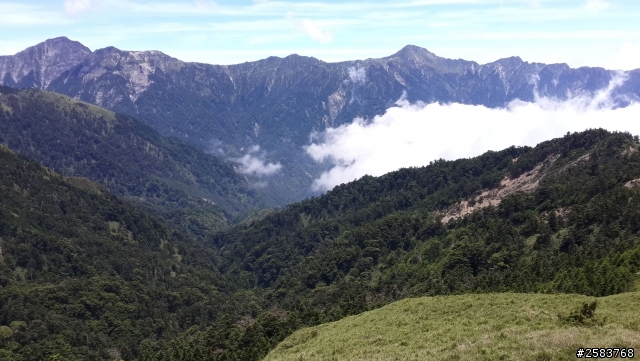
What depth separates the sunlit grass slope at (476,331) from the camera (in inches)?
1706

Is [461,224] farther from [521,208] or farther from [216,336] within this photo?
[216,336]

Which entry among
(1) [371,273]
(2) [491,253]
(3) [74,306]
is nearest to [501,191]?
(1) [371,273]

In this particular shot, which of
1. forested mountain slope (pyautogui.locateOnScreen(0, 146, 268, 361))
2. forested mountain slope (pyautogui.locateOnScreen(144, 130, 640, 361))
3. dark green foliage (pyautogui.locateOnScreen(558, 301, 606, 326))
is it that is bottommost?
forested mountain slope (pyautogui.locateOnScreen(0, 146, 268, 361))

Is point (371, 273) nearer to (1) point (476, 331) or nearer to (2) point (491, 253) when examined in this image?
(2) point (491, 253)

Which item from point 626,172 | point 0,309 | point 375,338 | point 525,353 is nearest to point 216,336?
point 375,338

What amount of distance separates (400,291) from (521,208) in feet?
163

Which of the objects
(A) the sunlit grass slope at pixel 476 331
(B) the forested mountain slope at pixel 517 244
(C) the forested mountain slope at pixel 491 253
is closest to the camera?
(A) the sunlit grass slope at pixel 476 331

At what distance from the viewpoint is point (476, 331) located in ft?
176

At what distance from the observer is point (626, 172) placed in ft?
467

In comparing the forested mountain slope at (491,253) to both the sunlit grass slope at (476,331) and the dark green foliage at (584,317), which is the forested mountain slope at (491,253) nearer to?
the sunlit grass slope at (476,331)

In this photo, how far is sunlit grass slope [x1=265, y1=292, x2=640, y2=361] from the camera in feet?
142

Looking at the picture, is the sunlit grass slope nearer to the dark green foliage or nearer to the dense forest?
the dark green foliage

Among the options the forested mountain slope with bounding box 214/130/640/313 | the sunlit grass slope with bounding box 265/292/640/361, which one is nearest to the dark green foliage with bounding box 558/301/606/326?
the sunlit grass slope with bounding box 265/292/640/361

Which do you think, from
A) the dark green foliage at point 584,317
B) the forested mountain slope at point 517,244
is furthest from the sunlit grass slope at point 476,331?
the forested mountain slope at point 517,244
